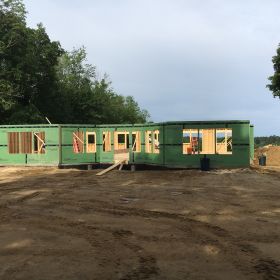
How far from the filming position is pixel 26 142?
2714 centimetres

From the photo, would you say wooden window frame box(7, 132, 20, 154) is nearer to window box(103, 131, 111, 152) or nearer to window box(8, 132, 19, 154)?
window box(8, 132, 19, 154)

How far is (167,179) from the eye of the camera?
68.7 feet

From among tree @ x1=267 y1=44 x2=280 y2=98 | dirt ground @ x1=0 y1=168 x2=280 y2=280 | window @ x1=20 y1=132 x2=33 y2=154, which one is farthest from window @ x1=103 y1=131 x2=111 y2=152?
tree @ x1=267 y1=44 x2=280 y2=98

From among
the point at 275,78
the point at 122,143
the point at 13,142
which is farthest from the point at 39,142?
the point at 275,78

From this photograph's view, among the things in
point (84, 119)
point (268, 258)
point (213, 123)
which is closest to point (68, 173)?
point (213, 123)

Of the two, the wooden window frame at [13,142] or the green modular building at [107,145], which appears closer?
the green modular building at [107,145]

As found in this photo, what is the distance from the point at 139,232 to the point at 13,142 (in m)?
19.9

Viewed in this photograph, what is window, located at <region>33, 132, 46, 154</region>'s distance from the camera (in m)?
26.9

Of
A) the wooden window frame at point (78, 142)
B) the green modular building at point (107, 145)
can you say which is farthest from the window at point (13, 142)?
the wooden window frame at point (78, 142)

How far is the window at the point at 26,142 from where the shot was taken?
27.0 m

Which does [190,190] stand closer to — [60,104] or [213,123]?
[213,123]

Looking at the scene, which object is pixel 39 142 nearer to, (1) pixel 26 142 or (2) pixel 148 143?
(1) pixel 26 142

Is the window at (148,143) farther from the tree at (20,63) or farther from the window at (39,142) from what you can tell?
the tree at (20,63)

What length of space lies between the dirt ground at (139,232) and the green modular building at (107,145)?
7171 mm
